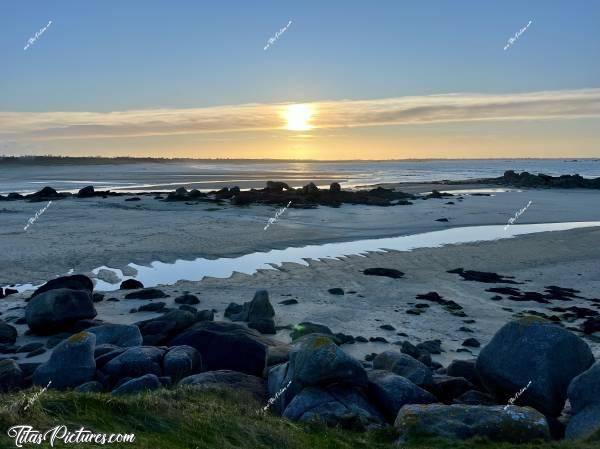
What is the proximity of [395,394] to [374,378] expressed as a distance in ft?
1.91

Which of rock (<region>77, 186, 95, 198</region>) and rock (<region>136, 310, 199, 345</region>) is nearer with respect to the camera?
rock (<region>136, 310, 199, 345</region>)

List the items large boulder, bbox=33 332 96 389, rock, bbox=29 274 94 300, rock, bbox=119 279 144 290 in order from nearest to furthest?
large boulder, bbox=33 332 96 389 → rock, bbox=29 274 94 300 → rock, bbox=119 279 144 290

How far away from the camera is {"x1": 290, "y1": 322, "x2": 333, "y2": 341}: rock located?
14061mm

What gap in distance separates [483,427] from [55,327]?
10642mm

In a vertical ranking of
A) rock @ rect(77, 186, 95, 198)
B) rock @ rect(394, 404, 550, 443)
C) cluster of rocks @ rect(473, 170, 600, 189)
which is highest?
cluster of rocks @ rect(473, 170, 600, 189)

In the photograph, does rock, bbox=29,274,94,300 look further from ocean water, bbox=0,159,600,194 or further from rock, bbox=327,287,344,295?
ocean water, bbox=0,159,600,194

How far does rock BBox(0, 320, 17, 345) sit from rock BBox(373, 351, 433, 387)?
8641 millimetres

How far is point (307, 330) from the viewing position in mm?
14242

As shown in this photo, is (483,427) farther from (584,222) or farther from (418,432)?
(584,222)

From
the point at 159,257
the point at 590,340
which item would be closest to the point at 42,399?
the point at 590,340

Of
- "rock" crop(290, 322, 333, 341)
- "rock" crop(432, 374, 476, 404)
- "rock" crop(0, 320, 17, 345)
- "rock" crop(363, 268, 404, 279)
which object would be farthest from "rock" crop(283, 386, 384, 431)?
"rock" crop(363, 268, 404, 279)

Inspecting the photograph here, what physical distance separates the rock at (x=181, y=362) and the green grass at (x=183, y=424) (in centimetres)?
189

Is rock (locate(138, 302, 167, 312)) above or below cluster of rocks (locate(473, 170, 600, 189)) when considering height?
below

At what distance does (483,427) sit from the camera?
27.5 ft
